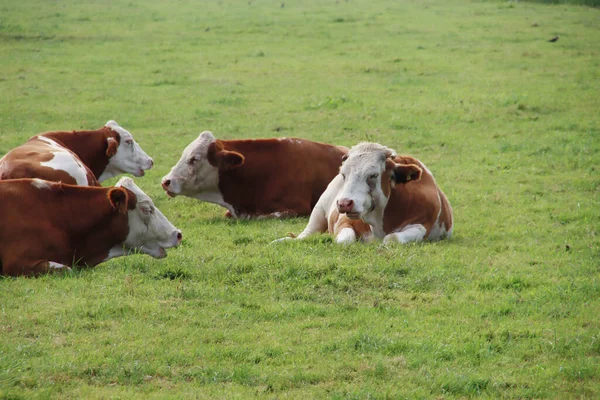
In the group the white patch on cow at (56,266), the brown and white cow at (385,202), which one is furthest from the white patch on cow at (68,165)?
the brown and white cow at (385,202)

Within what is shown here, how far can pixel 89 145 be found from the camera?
43.2 feet

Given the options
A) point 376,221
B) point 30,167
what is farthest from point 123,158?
point 376,221

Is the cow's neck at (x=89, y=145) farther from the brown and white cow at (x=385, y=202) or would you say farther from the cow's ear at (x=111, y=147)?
the brown and white cow at (x=385, y=202)

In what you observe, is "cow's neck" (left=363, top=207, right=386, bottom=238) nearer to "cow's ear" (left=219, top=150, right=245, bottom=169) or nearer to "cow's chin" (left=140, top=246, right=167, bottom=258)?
"cow's chin" (left=140, top=246, right=167, bottom=258)

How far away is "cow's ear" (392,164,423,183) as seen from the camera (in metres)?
9.81

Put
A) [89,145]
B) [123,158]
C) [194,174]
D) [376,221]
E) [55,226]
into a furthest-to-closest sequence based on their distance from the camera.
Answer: [123,158]
[89,145]
[194,174]
[376,221]
[55,226]

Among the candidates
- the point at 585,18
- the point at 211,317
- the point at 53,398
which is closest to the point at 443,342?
the point at 211,317

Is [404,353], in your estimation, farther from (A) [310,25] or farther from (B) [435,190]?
(A) [310,25]

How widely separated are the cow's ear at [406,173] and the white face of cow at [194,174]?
11.5ft

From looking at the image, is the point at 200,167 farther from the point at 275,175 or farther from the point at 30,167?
the point at 30,167

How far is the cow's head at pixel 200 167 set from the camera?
12.5m

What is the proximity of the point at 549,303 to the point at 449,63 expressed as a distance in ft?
59.5

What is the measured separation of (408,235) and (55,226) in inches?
147

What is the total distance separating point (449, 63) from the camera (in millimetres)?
25094
